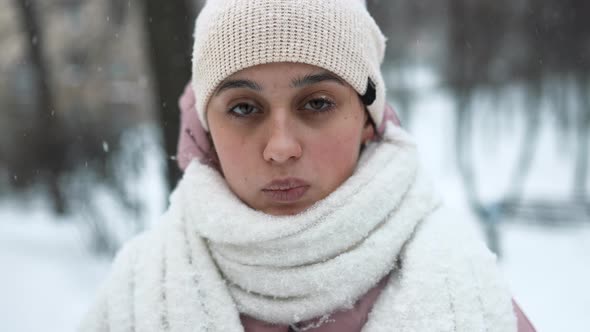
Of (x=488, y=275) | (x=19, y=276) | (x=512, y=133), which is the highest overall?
(x=488, y=275)

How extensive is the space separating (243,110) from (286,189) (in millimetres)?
226

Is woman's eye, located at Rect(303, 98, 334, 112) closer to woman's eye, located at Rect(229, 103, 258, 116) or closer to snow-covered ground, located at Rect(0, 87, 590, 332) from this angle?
woman's eye, located at Rect(229, 103, 258, 116)

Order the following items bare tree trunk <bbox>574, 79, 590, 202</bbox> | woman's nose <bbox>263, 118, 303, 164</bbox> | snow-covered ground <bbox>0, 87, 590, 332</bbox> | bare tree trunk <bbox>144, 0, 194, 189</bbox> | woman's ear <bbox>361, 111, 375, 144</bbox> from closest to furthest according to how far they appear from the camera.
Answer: woman's nose <bbox>263, 118, 303, 164</bbox>
woman's ear <bbox>361, 111, 375, 144</bbox>
bare tree trunk <bbox>144, 0, 194, 189</bbox>
snow-covered ground <bbox>0, 87, 590, 332</bbox>
bare tree trunk <bbox>574, 79, 590, 202</bbox>

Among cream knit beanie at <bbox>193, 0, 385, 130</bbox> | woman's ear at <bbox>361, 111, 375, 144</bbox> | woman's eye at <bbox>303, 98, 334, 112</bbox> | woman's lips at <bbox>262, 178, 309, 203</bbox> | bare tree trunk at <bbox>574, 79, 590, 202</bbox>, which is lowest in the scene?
bare tree trunk at <bbox>574, 79, 590, 202</bbox>

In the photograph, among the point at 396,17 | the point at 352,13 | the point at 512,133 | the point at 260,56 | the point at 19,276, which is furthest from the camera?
the point at 512,133

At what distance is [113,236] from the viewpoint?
616cm

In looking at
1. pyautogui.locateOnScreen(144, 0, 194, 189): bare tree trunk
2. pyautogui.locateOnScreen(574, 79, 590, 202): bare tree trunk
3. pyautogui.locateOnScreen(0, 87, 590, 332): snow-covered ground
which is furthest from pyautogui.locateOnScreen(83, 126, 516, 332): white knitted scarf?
pyautogui.locateOnScreen(574, 79, 590, 202): bare tree trunk

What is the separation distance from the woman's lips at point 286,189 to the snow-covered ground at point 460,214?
341cm

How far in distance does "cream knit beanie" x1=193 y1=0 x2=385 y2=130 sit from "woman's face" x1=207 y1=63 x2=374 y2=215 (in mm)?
25

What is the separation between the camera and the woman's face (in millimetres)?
1089

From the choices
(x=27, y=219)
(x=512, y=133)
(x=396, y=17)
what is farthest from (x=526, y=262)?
(x=27, y=219)

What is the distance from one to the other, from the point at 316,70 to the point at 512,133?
9.79m

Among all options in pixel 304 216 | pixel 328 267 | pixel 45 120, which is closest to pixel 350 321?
pixel 328 267

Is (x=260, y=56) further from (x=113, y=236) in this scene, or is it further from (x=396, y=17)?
(x=396, y=17)
